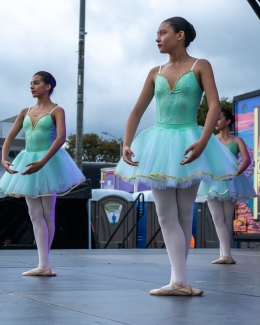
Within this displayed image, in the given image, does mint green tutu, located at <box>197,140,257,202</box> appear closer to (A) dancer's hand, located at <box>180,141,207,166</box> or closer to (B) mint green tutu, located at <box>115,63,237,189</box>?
(B) mint green tutu, located at <box>115,63,237,189</box>

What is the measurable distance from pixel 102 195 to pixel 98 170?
25.3 meters

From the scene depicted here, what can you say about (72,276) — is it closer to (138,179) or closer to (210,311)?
(138,179)

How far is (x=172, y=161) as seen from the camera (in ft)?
15.3

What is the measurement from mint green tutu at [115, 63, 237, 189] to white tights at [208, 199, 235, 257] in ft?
12.4

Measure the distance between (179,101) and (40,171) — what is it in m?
2.18

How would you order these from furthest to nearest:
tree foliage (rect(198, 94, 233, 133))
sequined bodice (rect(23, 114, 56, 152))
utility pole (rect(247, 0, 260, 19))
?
tree foliage (rect(198, 94, 233, 133)) → utility pole (rect(247, 0, 260, 19)) → sequined bodice (rect(23, 114, 56, 152))

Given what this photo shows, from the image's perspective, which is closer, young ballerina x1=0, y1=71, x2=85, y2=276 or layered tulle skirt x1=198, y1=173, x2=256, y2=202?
young ballerina x1=0, y1=71, x2=85, y2=276

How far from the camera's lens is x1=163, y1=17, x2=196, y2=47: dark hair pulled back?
496cm

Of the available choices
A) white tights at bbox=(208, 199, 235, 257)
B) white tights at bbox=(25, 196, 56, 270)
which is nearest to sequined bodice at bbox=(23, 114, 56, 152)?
white tights at bbox=(25, 196, 56, 270)

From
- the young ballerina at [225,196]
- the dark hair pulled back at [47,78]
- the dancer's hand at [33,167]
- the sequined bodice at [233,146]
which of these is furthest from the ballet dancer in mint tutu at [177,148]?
the sequined bodice at [233,146]

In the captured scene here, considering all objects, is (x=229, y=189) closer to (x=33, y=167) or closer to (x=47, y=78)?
(x=47, y=78)

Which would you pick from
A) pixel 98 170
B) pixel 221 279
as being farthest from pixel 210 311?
pixel 98 170

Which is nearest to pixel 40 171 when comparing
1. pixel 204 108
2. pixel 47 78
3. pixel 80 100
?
pixel 47 78

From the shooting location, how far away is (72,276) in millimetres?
6348
